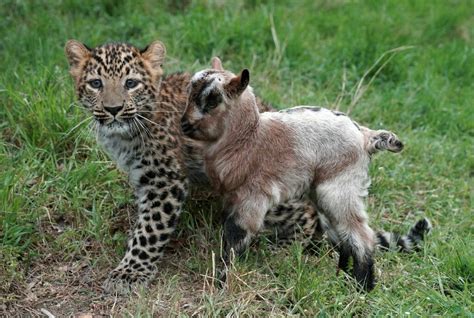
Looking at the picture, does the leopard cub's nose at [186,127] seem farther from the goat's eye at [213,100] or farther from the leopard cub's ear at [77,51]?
the leopard cub's ear at [77,51]

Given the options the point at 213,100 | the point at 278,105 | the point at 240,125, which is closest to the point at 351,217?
the point at 240,125

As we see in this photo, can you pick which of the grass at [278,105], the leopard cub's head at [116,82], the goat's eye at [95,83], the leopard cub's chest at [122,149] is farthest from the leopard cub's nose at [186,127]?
the grass at [278,105]

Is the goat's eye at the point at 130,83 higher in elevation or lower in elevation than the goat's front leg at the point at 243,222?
higher

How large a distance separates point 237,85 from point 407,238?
2332 millimetres

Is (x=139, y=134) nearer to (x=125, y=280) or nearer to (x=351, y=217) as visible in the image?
(x=125, y=280)

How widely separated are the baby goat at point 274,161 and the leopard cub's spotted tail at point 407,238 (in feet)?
2.83

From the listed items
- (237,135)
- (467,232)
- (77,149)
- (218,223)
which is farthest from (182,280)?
(467,232)

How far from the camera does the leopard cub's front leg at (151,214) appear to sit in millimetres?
7262

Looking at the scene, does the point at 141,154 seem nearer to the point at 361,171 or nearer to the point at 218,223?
the point at 218,223

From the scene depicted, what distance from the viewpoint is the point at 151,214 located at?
24.1ft

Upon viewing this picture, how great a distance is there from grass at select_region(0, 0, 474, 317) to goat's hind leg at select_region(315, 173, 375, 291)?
0.61 ft

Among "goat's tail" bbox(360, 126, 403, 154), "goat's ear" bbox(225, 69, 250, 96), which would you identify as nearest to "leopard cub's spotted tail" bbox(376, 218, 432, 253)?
"goat's tail" bbox(360, 126, 403, 154)

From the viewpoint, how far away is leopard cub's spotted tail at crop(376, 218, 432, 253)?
308 inches

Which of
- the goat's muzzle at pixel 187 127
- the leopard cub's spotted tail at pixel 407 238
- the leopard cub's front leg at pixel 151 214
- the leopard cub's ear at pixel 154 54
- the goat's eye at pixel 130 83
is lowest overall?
the leopard cub's spotted tail at pixel 407 238
